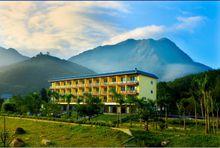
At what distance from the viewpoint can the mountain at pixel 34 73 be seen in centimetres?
9394

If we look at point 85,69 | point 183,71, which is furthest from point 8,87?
point 183,71

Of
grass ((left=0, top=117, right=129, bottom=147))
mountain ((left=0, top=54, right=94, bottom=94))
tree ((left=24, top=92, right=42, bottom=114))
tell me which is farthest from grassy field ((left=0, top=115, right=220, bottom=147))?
mountain ((left=0, top=54, right=94, bottom=94))

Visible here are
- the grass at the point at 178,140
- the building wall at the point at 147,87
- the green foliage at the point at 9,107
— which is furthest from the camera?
the green foliage at the point at 9,107

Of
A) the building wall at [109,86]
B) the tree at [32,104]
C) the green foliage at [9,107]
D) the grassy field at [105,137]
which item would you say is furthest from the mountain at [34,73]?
the grassy field at [105,137]

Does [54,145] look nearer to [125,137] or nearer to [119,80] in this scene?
[125,137]

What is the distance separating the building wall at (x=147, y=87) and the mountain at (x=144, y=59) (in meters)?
73.9

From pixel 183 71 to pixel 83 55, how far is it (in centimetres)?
Answer: 4576

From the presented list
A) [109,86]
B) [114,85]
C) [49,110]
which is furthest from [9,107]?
[114,85]

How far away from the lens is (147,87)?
45.8 meters

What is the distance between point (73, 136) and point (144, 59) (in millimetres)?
116919

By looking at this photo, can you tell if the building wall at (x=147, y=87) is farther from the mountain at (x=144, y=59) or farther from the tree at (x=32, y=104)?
the mountain at (x=144, y=59)

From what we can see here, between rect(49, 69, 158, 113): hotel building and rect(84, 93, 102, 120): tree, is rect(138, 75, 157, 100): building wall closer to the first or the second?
rect(49, 69, 158, 113): hotel building

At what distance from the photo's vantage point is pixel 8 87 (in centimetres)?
9262

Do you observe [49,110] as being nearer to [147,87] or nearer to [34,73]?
[147,87]
